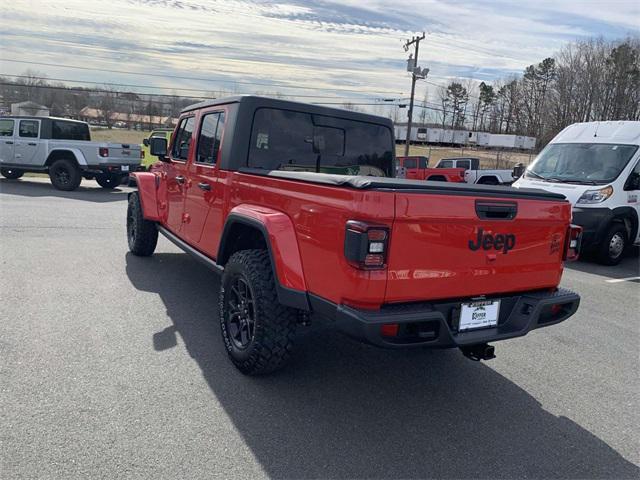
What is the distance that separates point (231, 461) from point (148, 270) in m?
4.16

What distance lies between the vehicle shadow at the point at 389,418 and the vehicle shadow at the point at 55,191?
10.6 metres

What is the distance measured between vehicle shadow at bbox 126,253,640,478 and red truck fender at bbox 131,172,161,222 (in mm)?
2189

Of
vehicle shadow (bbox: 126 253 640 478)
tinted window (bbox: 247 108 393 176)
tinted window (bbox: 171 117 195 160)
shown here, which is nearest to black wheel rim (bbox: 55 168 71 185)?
tinted window (bbox: 171 117 195 160)

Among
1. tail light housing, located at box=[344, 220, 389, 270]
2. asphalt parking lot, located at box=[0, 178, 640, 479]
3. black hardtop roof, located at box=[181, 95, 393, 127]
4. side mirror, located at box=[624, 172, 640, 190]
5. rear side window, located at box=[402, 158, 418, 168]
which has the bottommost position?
asphalt parking lot, located at box=[0, 178, 640, 479]

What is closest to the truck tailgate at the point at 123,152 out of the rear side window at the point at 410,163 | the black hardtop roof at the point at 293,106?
the black hardtop roof at the point at 293,106

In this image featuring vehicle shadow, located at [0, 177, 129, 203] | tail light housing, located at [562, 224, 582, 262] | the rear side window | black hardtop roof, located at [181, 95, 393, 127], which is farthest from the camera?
the rear side window

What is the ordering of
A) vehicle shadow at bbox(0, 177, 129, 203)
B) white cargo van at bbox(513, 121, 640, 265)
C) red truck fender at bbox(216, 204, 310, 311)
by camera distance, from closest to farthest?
1. red truck fender at bbox(216, 204, 310, 311)
2. white cargo van at bbox(513, 121, 640, 265)
3. vehicle shadow at bbox(0, 177, 129, 203)

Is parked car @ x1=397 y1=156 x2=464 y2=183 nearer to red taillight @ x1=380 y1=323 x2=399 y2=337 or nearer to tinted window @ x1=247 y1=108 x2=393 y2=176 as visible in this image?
tinted window @ x1=247 y1=108 x2=393 y2=176

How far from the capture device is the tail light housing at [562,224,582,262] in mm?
3592

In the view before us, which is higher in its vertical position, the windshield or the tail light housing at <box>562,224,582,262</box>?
the windshield

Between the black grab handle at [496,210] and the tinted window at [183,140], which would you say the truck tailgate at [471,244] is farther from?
the tinted window at [183,140]

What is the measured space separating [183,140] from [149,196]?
3.63 feet

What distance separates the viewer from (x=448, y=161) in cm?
2200

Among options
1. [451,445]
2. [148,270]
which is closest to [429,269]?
[451,445]
